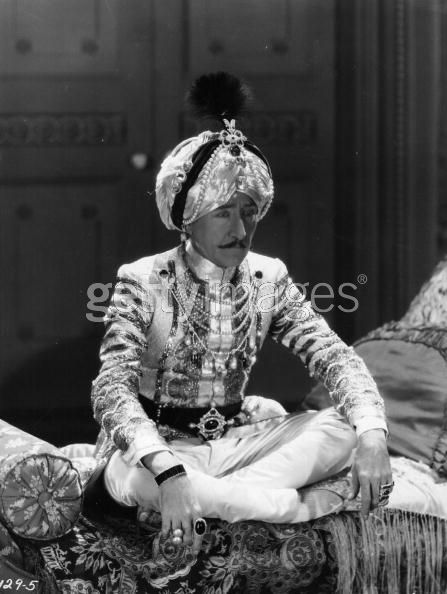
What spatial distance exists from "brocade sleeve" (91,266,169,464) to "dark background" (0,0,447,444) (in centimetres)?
108

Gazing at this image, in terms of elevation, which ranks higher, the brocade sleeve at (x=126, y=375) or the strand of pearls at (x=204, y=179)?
the strand of pearls at (x=204, y=179)

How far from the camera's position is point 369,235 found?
13.9 feet

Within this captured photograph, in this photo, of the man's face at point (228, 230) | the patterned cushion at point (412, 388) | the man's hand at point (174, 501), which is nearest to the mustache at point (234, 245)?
the man's face at point (228, 230)

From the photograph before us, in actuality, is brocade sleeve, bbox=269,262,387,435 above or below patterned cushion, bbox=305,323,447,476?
above

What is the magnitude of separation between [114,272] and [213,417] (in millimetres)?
1156

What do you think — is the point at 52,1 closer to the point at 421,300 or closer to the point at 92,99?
the point at 92,99

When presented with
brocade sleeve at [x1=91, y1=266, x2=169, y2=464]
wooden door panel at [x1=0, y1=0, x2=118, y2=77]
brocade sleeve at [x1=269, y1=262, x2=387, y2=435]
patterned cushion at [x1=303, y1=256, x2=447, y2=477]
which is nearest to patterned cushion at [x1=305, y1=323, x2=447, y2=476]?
patterned cushion at [x1=303, y1=256, x2=447, y2=477]

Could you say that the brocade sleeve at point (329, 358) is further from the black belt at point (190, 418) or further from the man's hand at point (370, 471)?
the black belt at point (190, 418)

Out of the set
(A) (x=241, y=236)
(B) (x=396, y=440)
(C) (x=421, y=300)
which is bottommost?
(B) (x=396, y=440)

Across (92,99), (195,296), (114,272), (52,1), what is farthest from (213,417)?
(52,1)

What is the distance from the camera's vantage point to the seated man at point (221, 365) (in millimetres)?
2555

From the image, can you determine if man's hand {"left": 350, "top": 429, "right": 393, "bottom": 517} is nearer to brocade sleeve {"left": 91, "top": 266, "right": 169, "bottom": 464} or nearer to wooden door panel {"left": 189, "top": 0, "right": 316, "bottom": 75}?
brocade sleeve {"left": 91, "top": 266, "right": 169, "bottom": 464}

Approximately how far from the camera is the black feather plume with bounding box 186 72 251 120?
2.84m

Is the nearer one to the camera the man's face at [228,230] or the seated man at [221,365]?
the seated man at [221,365]
